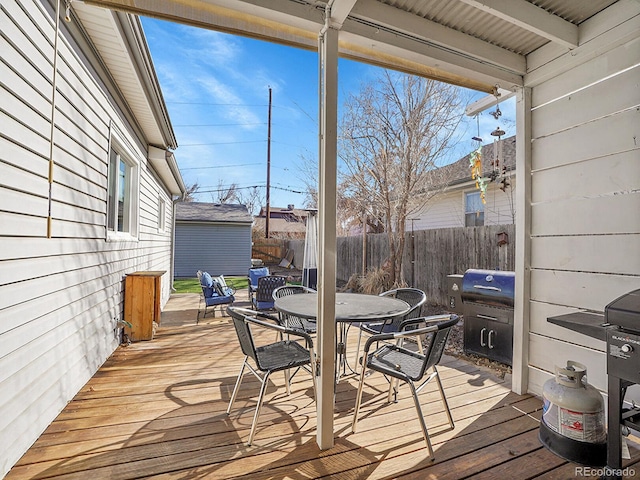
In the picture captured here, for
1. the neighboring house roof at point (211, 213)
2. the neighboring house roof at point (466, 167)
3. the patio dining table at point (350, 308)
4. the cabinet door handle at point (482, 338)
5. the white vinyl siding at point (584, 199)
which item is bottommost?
the cabinet door handle at point (482, 338)

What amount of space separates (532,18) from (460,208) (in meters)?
6.77

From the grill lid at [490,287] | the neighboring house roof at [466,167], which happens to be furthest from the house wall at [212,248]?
the grill lid at [490,287]

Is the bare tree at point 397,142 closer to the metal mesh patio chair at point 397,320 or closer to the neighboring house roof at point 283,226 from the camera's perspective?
the metal mesh patio chair at point 397,320

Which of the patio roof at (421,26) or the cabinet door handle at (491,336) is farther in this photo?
the cabinet door handle at (491,336)

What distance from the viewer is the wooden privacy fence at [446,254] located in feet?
17.3

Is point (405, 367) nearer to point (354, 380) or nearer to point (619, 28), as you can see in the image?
point (354, 380)

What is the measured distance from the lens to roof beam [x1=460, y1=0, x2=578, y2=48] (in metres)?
1.96

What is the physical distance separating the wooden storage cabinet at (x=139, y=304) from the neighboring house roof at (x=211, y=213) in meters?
8.92

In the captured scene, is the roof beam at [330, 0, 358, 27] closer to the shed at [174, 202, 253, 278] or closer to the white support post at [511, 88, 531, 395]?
the white support post at [511, 88, 531, 395]

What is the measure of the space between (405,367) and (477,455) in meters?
0.61

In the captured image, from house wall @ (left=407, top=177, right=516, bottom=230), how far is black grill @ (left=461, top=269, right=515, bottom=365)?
12.9 feet

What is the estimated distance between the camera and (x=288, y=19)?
193 centimetres

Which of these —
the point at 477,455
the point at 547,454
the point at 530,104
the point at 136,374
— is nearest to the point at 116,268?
the point at 136,374

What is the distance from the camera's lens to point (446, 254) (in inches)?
241
